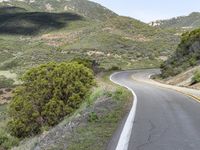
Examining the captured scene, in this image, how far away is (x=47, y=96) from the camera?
30.4m

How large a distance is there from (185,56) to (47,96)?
32755mm

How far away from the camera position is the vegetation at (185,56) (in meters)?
55.1

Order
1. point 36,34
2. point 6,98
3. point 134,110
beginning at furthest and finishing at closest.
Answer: point 36,34
point 6,98
point 134,110

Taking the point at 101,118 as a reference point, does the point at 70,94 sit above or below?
below

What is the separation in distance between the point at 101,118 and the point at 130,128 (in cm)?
237

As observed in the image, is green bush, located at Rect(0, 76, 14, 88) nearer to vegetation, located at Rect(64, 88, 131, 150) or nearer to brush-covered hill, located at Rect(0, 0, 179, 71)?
brush-covered hill, located at Rect(0, 0, 179, 71)

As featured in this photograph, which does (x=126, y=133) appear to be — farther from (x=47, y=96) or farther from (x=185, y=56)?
(x=185, y=56)

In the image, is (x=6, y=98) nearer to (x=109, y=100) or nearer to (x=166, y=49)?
(x=109, y=100)

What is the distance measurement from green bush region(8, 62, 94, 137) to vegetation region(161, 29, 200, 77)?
24.3 m

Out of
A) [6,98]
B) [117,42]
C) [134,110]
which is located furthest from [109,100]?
[117,42]

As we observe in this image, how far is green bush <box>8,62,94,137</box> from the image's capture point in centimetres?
2827

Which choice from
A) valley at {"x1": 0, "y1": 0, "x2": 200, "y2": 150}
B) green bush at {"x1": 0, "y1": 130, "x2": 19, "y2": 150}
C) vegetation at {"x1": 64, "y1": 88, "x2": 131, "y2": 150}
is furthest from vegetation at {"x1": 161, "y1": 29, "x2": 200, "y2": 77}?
vegetation at {"x1": 64, "y1": 88, "x2": 131, "y2": 150}

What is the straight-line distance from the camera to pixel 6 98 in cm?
5628

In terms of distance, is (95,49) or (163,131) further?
(95,49)
